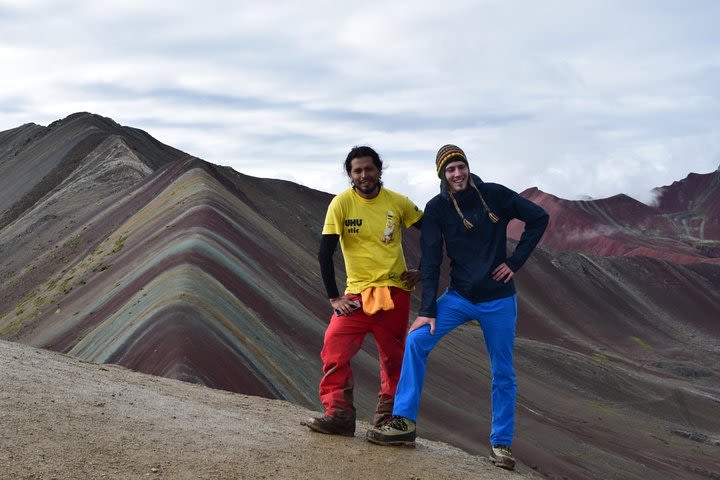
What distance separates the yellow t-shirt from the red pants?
18cm

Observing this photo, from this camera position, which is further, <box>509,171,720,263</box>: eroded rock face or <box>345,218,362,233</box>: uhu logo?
→ <box>509,171,720,263</box>: eroded rock face

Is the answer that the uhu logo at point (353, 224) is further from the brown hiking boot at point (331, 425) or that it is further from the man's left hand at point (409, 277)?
the brown hiking boot at point (331, 425)

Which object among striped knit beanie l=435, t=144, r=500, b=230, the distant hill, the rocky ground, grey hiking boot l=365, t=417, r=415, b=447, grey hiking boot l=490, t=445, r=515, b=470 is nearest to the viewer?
the rocky ground

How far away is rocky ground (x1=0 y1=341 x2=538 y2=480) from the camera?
17.4 ft

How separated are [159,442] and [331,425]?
1.53 metres

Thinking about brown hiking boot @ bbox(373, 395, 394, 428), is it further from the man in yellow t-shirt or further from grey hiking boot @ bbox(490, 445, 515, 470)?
grey hiking boot @ bbox(490, 445, 515, 470)

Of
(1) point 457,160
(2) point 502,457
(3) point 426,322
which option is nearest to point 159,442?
(3) point 426,322

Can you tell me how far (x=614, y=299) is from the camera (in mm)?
67125

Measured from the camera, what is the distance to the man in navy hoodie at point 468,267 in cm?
670

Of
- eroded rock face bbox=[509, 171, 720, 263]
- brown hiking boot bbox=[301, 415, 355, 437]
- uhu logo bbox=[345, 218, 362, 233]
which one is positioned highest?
eroded rock face bbox=[509, 171, 720, 263]

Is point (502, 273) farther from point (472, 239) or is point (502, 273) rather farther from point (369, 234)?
point (369, 234)

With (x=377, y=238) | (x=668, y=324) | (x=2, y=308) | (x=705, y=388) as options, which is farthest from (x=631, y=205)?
(x=377, y=238)

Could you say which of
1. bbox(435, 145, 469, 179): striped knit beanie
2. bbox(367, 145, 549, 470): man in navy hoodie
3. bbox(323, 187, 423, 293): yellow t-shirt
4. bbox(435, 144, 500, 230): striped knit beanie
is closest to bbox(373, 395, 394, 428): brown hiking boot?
bbox(367, 145, 549, 470): man in navy hoodie

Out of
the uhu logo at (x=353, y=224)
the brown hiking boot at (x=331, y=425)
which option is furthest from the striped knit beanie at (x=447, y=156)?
the brown hiking boot at (x=331, y=425)
